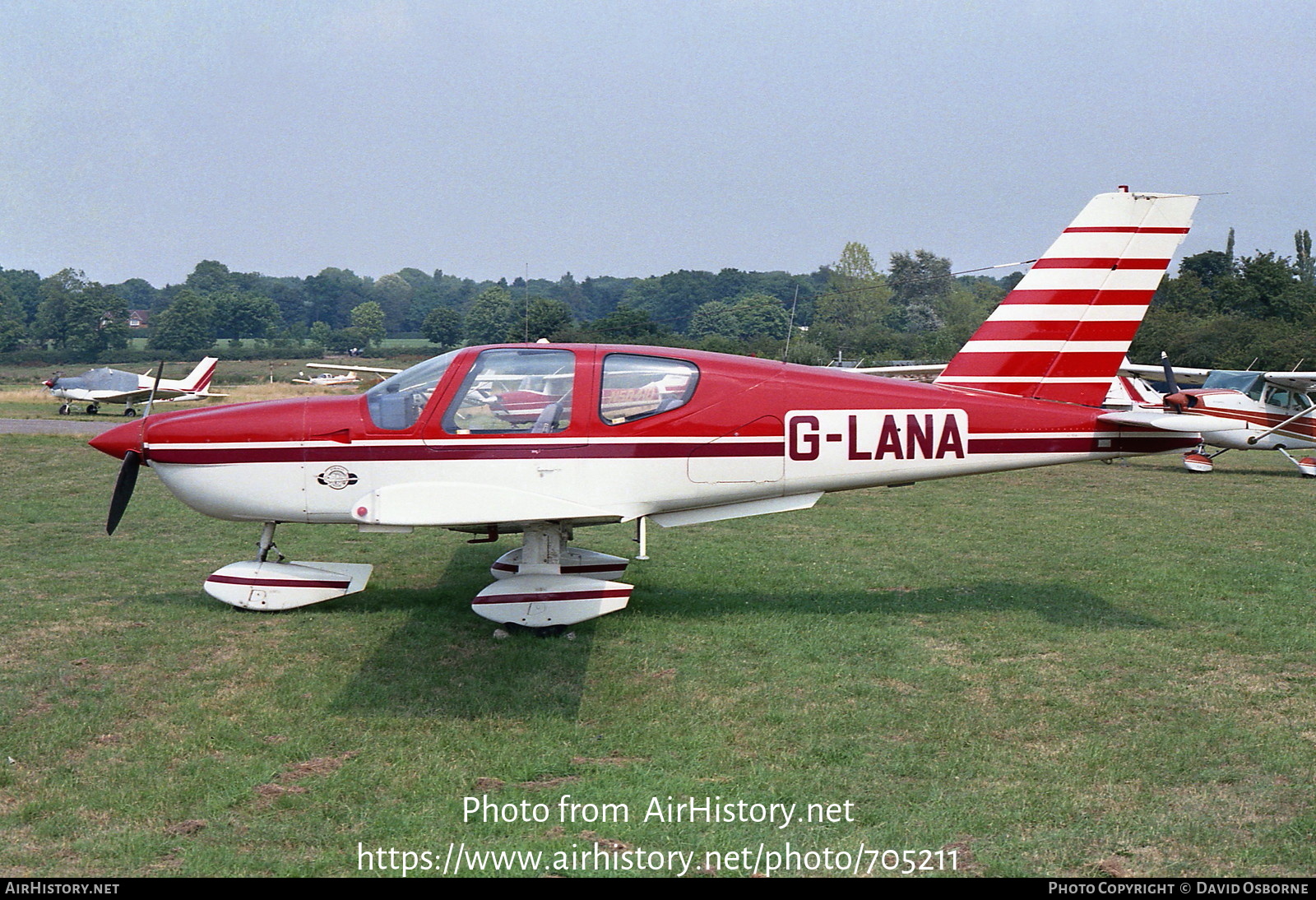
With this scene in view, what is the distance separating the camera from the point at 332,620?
734 centimetres

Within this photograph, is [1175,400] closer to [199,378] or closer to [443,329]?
[199,378]

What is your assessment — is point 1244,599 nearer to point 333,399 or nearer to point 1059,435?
point 1059,435

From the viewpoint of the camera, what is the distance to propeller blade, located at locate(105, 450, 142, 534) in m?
7.27

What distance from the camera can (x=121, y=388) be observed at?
3547 cm

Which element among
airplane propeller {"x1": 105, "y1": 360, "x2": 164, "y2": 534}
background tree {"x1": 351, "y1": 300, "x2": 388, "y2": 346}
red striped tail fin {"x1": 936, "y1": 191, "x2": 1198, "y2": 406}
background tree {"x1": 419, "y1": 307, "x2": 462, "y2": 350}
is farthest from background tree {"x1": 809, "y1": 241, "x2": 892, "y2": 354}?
background tree {"x1": 351, "y1": 300, "x2": 388, "y2": 346}

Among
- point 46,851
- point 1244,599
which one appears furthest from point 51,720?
point 1244,599

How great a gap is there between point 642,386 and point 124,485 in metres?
3.88

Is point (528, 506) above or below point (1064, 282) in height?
below

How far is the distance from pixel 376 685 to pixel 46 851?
2.16m

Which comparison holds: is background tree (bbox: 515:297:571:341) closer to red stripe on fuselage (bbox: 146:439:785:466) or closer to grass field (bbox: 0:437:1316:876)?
grass field (bbox: 0:437:1316:876)

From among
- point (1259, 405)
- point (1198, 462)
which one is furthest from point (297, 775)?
point (1259, 405)

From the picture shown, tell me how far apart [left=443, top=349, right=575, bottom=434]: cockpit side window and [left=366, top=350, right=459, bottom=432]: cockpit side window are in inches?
8.5

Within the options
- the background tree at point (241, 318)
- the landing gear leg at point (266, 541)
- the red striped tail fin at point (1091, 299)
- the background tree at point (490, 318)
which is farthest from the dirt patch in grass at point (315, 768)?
the background tree at point (241, 318)

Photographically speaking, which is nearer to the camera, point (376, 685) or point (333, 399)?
point (376, 685)
